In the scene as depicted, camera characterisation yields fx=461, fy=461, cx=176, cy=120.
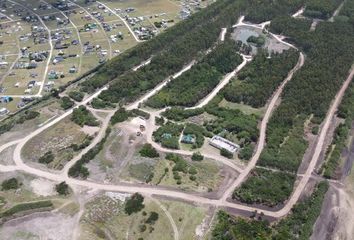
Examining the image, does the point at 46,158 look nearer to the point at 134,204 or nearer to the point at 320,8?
the point at 134,204

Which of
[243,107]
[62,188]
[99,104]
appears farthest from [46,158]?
[243,107]

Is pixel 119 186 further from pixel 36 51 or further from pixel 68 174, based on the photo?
pixel 36 51

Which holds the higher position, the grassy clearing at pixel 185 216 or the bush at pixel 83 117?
the grassy clearing at pixel 185 216

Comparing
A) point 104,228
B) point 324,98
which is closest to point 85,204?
point 104,228

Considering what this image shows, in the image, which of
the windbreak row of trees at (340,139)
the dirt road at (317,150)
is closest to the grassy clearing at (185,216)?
the dirt road at (317,150)

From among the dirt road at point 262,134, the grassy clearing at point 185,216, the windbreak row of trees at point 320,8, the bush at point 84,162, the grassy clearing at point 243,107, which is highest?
the windbreak row of trees at point 320,8

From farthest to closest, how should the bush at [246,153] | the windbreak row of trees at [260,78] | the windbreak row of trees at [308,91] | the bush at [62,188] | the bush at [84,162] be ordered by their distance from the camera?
the windbreak row of trees at [260,78], the windbreak row of trees at [308,91], the bush at [246,153], the bush at [84,162], the bush at [62,188]

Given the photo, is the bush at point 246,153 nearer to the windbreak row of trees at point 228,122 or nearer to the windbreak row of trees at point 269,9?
the windbreak row of trees at point 228,122
